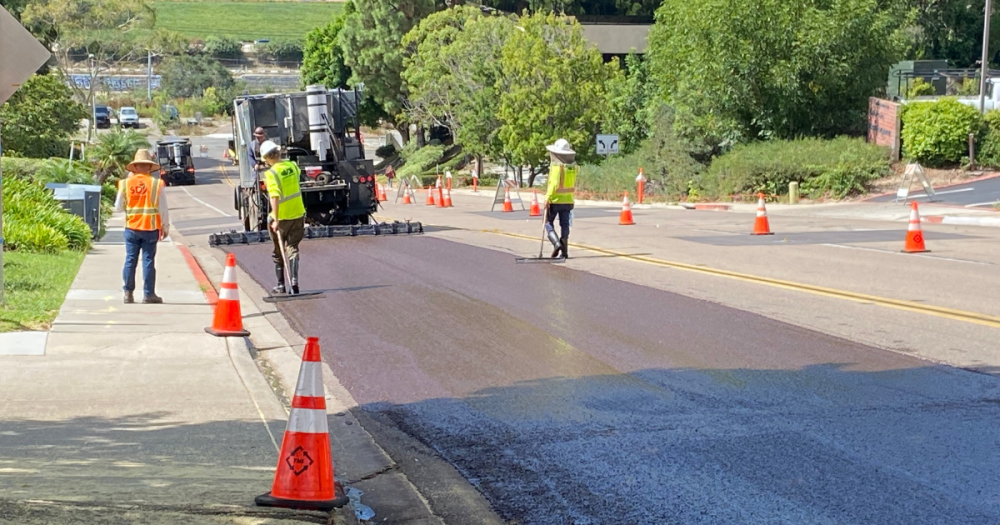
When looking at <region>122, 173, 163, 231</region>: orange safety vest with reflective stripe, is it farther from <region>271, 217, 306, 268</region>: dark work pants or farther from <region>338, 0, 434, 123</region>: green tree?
<region>338, 0, 434, 123</region>: green tree

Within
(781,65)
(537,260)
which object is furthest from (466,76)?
(537,260)

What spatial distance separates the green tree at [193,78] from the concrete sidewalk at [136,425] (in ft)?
399

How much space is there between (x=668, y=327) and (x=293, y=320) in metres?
4.08

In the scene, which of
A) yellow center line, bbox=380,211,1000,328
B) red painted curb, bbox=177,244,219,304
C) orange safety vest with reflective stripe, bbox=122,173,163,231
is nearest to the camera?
yellow center line, bbox=380,211,1000,328

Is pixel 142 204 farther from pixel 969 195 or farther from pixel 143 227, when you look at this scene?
pixel 969 195

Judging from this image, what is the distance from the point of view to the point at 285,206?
13.7 metres

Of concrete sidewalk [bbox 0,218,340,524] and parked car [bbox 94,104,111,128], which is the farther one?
parked car [bbox 94,104,111,128]

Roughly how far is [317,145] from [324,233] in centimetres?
198

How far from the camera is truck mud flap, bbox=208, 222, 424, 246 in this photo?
21688 millimetres

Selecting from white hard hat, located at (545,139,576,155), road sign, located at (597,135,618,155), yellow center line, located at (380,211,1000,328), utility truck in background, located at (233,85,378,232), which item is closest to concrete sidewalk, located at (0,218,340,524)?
white hard hat, located at (545,139,576,155)

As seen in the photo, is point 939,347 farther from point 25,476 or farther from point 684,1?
point 684,1

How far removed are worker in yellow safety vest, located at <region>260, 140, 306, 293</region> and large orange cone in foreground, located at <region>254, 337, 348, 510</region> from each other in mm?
8083

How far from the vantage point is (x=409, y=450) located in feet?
23.0

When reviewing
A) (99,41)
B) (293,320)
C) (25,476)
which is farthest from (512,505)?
(99,41)
